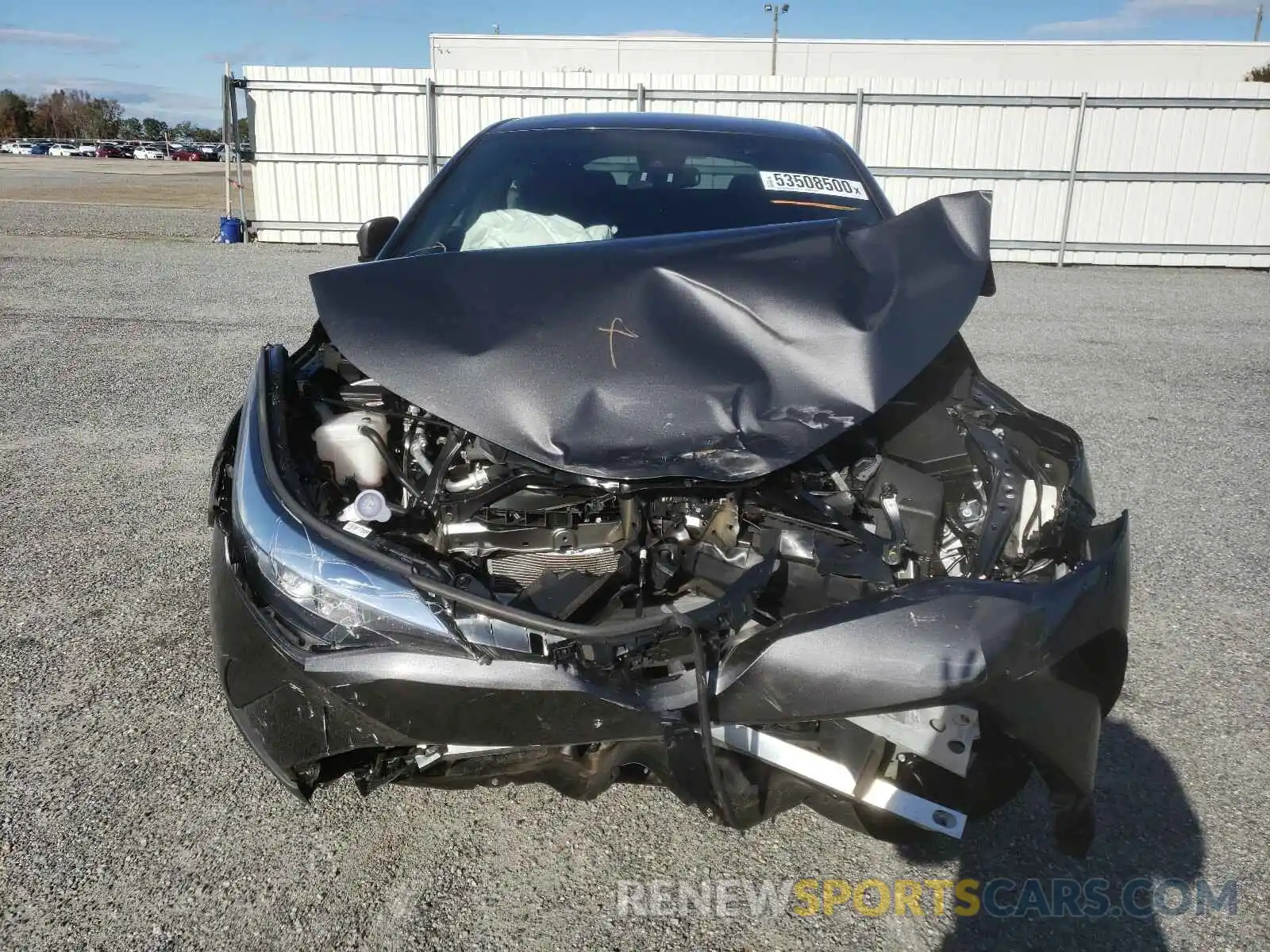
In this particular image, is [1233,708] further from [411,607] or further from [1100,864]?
[411,607]

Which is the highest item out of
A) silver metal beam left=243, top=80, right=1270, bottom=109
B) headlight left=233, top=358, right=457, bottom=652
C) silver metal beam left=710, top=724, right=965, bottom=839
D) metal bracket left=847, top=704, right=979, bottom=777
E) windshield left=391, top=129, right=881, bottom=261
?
silver metal beam left=243, top=80, right=1270, bottom=109

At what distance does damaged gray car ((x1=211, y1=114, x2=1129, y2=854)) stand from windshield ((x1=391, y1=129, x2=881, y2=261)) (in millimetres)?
604

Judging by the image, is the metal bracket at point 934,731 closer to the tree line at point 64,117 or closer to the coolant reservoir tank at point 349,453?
the coolant reservoir tank at point 349,453

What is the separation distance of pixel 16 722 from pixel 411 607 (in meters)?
1.49

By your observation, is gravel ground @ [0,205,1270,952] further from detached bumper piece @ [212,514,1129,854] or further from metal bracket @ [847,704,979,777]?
metal bracket @ [847,704,979,777]

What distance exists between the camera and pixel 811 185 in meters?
3.52

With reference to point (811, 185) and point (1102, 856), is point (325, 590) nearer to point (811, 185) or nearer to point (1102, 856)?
point (1102, 856)

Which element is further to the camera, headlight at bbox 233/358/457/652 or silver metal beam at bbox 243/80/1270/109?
silver metal beam at bbox 243/80/1270/109

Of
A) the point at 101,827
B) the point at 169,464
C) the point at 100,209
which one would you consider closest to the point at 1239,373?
the point at 169,464

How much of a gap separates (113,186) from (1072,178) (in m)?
23.2

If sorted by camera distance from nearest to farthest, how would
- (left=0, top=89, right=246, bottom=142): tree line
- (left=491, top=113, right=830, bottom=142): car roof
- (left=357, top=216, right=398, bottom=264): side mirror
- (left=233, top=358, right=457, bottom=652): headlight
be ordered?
1. (left=233, top=358, right=457, bottom=652): headlight
2. (left=357, top=216, right=398, bottom=264): side mirror
3. (left=491, top=113, right=830, bottom=142): car roof
4. (left=0, top=89, right=246, bottom=142): tree line

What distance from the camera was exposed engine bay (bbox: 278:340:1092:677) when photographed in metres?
1.97

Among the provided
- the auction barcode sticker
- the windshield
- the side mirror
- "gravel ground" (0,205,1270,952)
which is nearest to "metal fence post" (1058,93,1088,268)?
"gravel ground" (0,205,1270,952)

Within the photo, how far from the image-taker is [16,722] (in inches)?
99.9
